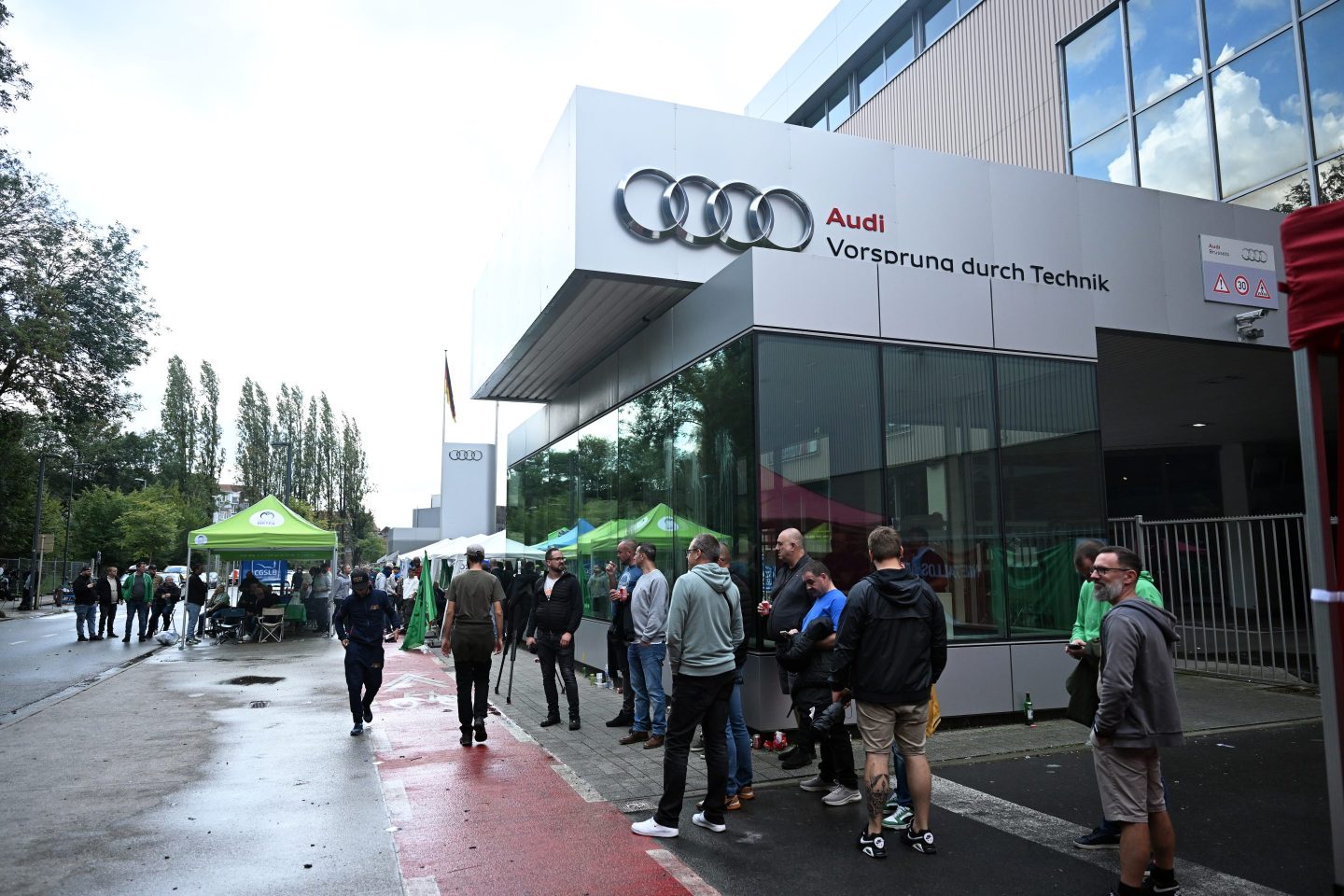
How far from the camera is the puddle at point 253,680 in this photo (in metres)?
13.0

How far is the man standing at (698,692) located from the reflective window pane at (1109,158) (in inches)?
555

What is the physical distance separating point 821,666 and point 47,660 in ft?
54.7

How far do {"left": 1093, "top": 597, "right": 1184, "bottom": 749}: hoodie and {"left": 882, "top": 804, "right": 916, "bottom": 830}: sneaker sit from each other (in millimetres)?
1647

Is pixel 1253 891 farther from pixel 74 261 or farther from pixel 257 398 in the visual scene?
pixel 257 398

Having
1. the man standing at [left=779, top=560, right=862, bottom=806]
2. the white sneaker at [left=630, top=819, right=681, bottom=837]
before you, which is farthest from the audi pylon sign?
the white sneaker at [left=630, top=819, right=681, bottom=837]

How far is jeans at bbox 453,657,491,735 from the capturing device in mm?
8359

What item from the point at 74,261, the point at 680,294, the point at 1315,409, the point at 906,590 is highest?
the point at 74,261

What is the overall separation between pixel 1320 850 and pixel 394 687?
1064cm

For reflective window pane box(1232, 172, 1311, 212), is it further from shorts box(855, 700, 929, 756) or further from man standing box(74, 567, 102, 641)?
man standing box(74, 567, 102, 641)

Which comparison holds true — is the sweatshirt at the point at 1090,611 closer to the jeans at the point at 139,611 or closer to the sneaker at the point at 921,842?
the sneaker at the point at 921,842

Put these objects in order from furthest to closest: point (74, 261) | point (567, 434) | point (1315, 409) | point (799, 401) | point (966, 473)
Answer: point (74, 261)
point (567, 434)
point (966, 473)
point (799, 401)
point (1315, 409)

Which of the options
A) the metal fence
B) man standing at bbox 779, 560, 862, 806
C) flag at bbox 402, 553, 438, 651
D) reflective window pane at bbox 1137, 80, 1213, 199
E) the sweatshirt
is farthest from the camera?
flag at bbox 402, 553, 438, 651

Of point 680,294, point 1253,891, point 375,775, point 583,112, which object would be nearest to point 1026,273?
point 680,294

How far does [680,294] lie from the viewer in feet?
36.0
